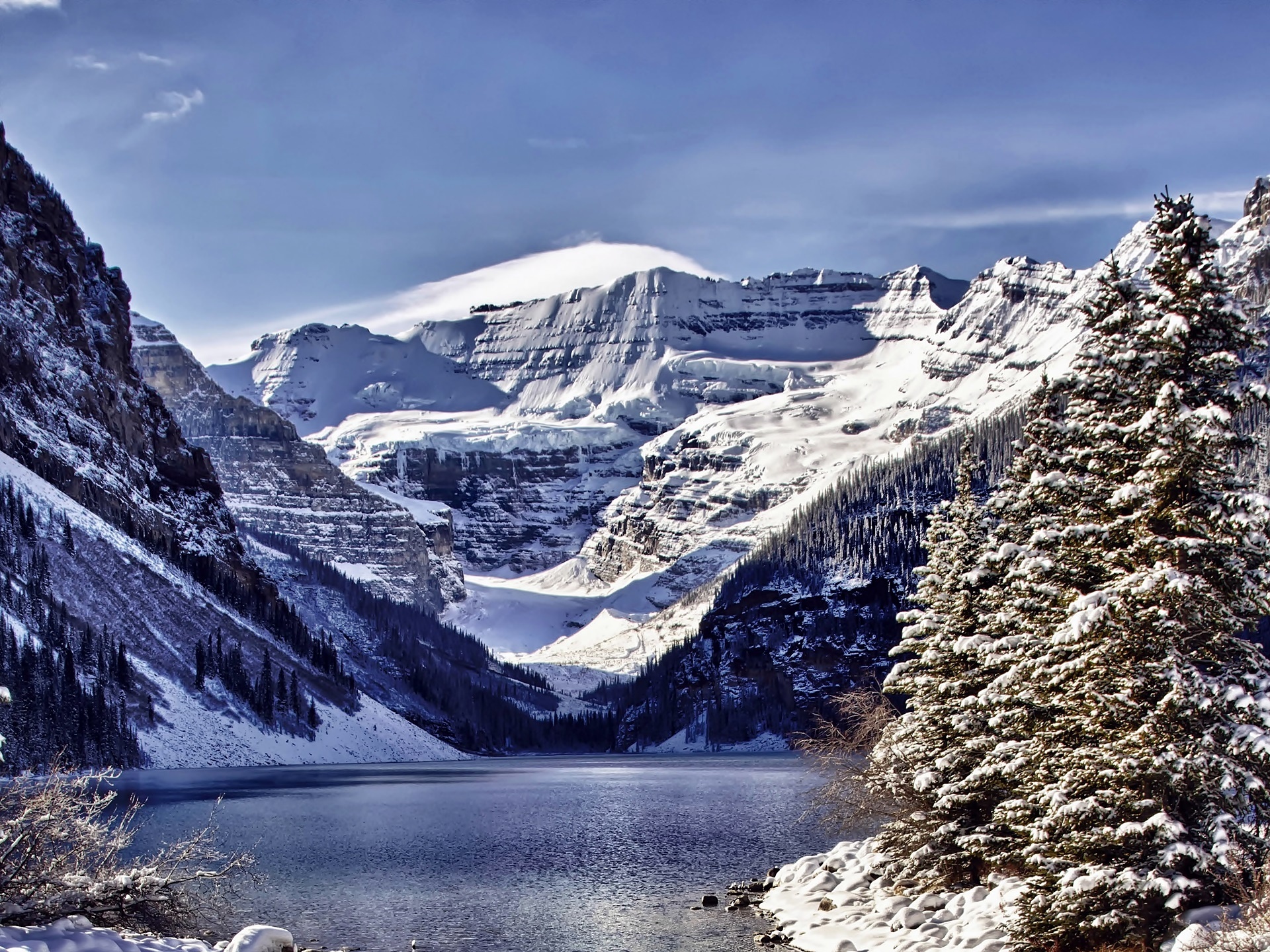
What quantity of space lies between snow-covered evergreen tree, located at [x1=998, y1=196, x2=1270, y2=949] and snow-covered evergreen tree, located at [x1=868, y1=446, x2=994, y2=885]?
10.8 m

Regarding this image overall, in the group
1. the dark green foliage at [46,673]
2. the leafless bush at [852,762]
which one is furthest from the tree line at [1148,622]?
the dark green foliage at [46,673]

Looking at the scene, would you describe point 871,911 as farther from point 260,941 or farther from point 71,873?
point 71,873

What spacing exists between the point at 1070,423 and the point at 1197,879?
10463 mm

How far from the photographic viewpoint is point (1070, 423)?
2984 centimetres

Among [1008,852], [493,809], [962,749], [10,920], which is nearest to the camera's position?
[10,920]

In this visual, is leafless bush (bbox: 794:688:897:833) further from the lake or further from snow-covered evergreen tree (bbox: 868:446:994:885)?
the lake

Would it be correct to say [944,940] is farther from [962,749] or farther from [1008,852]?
[962,749]

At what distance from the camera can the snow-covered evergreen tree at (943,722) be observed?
40.8 meters

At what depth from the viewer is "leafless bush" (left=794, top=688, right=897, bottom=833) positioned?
48156 mm

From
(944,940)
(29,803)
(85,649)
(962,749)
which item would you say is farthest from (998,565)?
(85,649)

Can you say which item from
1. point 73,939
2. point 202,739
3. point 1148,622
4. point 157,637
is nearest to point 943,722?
point 1148,622

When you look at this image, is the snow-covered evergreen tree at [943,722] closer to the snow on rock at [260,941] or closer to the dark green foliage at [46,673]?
the snow on rock at [260,941]

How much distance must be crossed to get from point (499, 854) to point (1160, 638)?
56.0 metres

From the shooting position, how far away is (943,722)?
140ft
